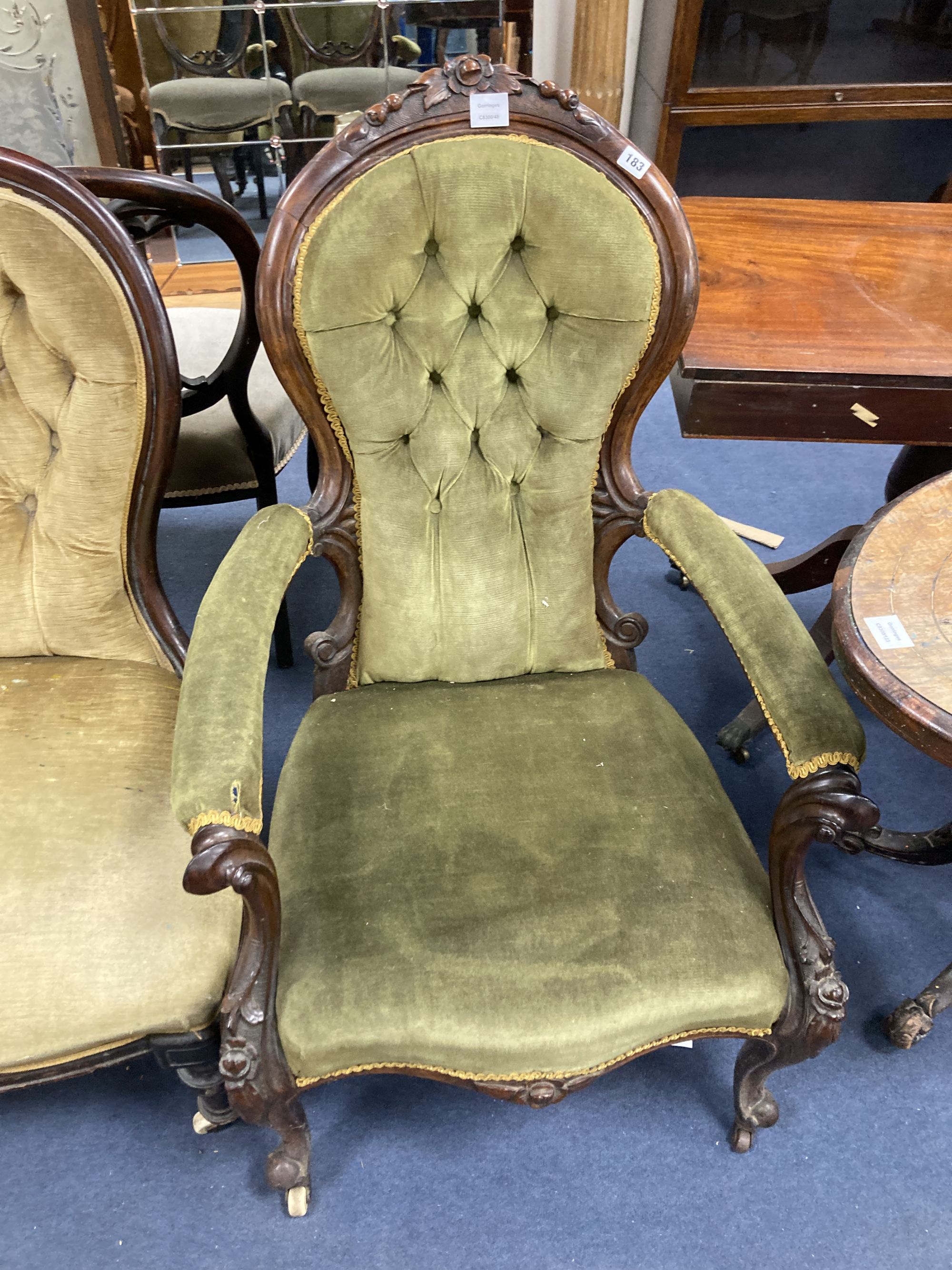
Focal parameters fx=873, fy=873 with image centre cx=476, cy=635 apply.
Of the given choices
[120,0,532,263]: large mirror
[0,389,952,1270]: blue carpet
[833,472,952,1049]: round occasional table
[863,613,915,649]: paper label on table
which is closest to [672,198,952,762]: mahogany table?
[833,472,952,1049]: round occasional table

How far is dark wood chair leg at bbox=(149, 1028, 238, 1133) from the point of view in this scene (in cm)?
88

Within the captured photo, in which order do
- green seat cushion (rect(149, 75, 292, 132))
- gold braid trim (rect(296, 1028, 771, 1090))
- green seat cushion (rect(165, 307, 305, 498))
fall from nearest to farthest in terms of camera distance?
gold braid trim (rect(296, 1028, 771, 1090)) < green seat cushion (rect(165, 307, 305, 498)) < green seat cushion (rect(149, 75, 292, 132))

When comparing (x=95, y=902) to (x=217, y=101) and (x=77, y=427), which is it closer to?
(x=77, y=427)

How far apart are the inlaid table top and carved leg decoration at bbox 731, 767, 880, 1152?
0.08 meters

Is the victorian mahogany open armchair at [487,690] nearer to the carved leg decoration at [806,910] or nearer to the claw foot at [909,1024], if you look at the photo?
the carved leg decoration at [806,910]

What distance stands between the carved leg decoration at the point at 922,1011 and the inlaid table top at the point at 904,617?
22.1 inches

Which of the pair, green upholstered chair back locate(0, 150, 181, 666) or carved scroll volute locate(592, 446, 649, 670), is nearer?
green upholstered chair back locate(0, 150, 181, 666)

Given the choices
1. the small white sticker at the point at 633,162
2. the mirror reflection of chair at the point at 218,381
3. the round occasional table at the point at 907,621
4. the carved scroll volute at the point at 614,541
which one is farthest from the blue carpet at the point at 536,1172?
the small white sticker at the point at 633,162

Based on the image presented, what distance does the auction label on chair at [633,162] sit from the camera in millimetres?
949

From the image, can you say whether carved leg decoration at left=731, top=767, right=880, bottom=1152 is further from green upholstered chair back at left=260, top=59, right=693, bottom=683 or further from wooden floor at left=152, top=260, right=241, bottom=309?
wooden floor at left=152, top=260, right=241, bottom=309

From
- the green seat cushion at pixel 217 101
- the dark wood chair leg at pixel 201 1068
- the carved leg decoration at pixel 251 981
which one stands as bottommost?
the dark wood chair leg at pixel 201 1068

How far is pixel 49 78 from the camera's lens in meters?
2.62

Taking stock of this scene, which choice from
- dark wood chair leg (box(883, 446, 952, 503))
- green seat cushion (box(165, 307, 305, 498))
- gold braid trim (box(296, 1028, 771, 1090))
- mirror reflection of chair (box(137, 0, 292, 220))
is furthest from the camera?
mirror reflection of chair (box(137, 0, 292, 220))

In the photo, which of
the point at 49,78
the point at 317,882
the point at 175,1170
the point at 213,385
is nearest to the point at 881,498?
the point at 213,385
